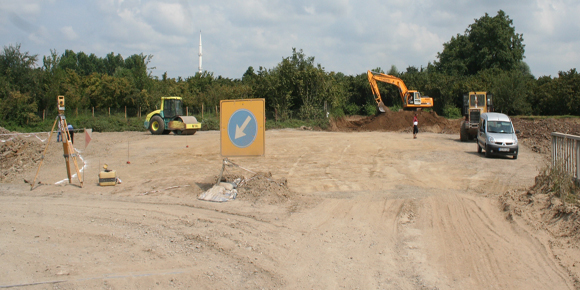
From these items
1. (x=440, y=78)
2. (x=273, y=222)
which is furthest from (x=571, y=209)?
(x=440, y=78)

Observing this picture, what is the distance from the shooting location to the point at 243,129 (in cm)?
1098

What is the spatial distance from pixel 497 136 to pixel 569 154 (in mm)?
9831

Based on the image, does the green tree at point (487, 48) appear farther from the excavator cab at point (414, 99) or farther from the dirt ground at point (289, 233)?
the dirt ground at point (289, 233)

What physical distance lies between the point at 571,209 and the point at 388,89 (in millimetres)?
52744

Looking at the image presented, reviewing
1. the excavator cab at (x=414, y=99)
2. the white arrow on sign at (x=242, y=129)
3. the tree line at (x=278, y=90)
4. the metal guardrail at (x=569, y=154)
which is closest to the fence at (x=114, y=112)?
the tree line at (x=278, y=90)

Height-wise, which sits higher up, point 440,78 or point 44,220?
point 440,78

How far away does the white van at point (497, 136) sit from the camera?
1792 cm

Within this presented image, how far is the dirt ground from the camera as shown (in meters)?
Result: 5.53

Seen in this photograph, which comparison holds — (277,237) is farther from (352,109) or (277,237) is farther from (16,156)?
(352,109)

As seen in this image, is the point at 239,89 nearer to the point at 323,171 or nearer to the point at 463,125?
the point at 463,125

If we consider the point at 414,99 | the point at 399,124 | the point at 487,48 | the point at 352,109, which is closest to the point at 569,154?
the point at 399,124

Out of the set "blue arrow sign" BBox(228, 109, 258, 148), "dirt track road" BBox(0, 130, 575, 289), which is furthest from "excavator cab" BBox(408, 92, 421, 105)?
"blue arrow sign" BBox(228, 109, 258, 148)

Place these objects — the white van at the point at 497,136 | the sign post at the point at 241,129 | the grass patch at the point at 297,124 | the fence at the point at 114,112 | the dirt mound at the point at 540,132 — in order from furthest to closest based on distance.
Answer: the grass patch at the point at 297,124, the fence at the point at 114,112, the dirt mound at the point at 540,132, the white van at the point at 497,136, the sign post at the point at 241,129

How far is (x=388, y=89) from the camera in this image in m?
58.8
